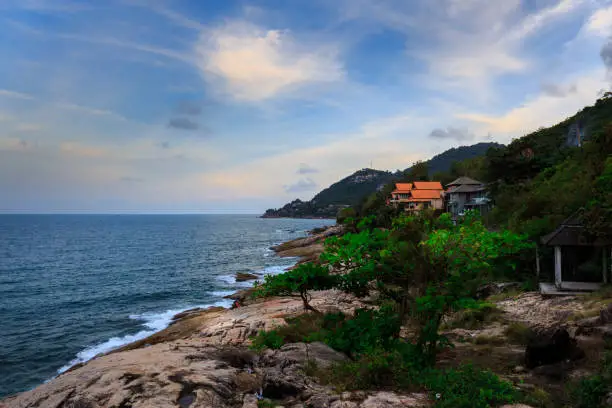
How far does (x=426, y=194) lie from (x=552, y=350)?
73.0 metres

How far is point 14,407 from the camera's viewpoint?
388 inches

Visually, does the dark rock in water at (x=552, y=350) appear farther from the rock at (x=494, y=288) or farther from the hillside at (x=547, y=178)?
the rock at (x=494, y=288)

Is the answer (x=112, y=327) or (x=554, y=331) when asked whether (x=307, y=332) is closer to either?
(x=554, y=331)

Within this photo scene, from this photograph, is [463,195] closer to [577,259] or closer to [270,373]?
[577,259]

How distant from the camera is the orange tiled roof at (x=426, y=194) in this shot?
3100 inches

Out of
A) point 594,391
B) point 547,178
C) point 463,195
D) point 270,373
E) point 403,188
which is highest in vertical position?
point 403,188

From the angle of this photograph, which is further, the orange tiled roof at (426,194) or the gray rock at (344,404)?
the orange tiled roof at (426,194)

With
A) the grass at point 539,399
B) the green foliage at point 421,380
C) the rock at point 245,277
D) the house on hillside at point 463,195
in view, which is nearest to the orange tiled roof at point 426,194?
the house on hillside at point 463,195

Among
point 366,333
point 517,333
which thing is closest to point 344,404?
point 366,333

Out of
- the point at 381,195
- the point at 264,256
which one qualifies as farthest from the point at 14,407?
the point at 381,195

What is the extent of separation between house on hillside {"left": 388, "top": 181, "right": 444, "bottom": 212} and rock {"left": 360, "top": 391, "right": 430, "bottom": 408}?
220 feet

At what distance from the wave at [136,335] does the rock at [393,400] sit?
2041 centimetres

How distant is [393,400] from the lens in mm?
7684

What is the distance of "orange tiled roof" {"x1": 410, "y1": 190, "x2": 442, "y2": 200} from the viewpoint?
7875 centimetres
